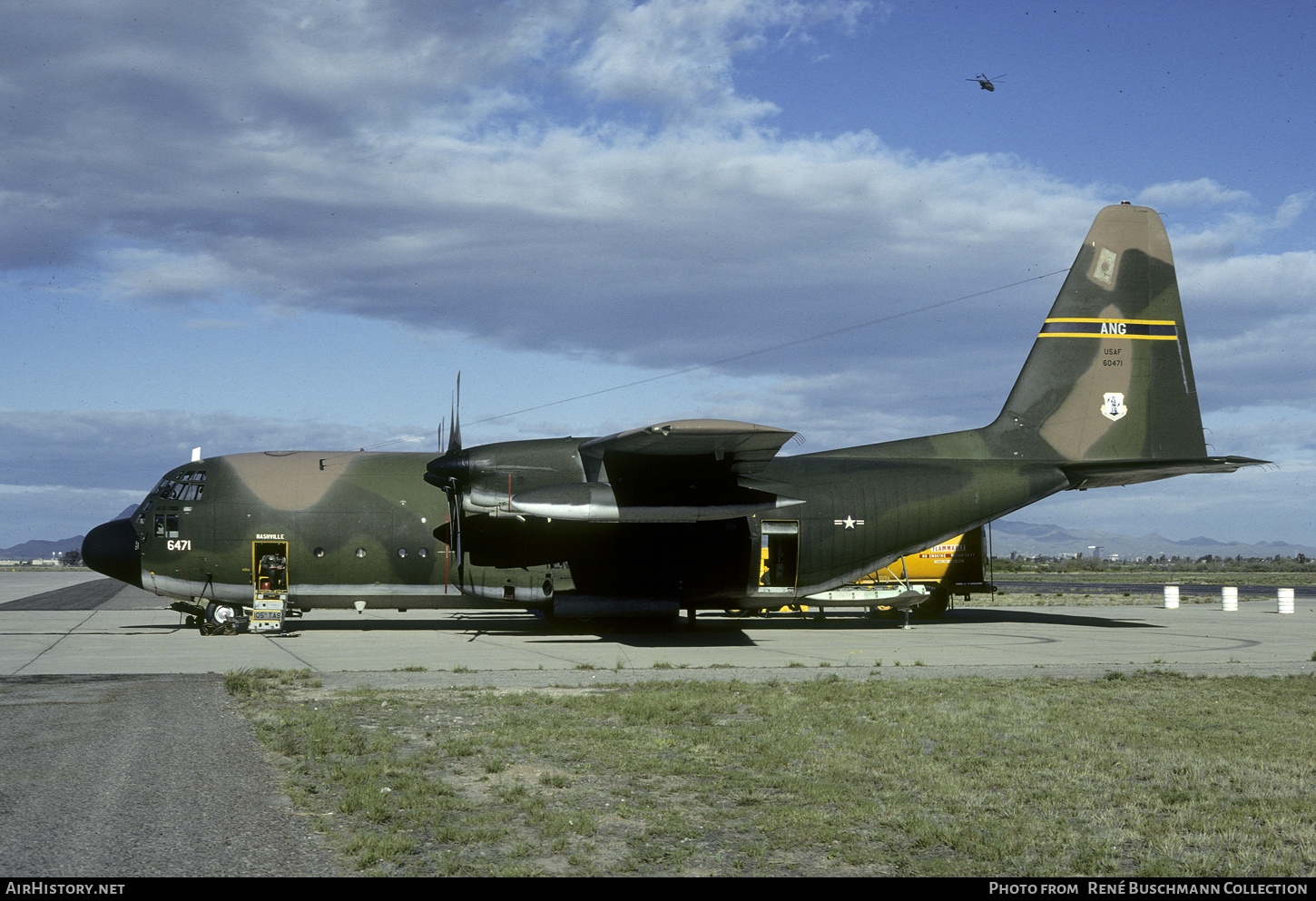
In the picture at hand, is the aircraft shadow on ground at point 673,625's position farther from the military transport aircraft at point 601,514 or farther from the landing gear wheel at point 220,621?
the landing gear wheel at point 220,621

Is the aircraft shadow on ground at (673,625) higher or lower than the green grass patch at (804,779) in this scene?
lower

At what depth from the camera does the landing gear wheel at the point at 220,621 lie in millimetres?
23609

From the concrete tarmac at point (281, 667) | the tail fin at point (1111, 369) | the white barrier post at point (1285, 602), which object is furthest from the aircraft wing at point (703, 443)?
the white barrier post at point (1285, 602)

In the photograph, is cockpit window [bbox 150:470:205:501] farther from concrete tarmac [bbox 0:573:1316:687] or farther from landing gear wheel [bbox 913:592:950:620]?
landing gear wheel [bbox 913:592:950:620]

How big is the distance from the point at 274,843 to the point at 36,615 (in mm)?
29999

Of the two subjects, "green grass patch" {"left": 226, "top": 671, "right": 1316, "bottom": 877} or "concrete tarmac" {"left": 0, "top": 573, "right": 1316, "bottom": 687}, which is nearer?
"green grass patch" {"left": 226, "top": 671, "right": 1316, "bottom": 877}

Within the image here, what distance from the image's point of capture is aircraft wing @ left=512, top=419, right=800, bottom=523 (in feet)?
64.7

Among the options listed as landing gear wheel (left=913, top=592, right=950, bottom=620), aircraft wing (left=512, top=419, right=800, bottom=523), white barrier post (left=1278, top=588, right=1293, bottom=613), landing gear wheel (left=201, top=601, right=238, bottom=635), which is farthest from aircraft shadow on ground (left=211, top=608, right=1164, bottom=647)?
white barrier post (left=1278, top=588, right=1293, bottom=613)

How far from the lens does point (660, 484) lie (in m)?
21.4

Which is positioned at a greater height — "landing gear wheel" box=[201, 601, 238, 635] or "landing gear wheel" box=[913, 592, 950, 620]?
"landing gear wheel" box=[201, 601, 238, 635]

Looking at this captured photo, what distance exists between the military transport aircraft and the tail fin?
70 mm

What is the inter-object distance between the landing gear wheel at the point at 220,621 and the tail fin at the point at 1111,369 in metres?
19.9
